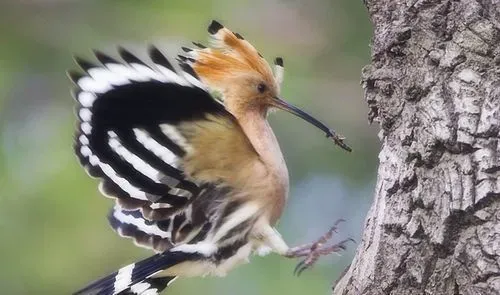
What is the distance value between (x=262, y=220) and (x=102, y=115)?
0.36 metres

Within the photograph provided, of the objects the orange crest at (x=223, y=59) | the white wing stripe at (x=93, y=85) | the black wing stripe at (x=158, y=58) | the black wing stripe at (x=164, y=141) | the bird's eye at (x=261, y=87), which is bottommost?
the black wing stripe at (x=164, y=141)

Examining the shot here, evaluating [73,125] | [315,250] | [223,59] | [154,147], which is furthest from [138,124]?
[73,125]

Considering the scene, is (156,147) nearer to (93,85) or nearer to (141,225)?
(93,85)

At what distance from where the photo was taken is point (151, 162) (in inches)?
66.8

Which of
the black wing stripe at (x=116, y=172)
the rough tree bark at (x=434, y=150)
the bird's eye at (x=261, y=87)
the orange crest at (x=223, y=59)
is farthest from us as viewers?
the bird's eye at (x=261, y=87)

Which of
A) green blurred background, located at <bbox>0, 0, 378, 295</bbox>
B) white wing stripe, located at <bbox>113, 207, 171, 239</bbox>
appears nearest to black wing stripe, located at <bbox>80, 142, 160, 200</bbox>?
white wing stripe, located at <bbox>113, 207, 171, 239</bbox>

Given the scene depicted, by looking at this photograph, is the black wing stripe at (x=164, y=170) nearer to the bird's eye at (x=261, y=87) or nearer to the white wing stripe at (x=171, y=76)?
the white wing stripe at (x=171, y=76)

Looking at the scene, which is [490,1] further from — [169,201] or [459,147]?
[169,201]

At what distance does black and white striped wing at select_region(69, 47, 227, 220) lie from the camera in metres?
1.61

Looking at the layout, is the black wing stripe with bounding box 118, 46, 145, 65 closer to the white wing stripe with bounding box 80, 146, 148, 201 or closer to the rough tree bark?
the white wing stripe with bounding box 80, 146, 148, 201

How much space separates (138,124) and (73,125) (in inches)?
42.3

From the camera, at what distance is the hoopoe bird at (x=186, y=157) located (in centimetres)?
164

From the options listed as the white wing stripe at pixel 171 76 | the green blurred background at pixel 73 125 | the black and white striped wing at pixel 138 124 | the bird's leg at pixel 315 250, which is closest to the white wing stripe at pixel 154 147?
the black and white striped wing at pixel 138 124

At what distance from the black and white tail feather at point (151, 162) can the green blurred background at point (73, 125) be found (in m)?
0.78
